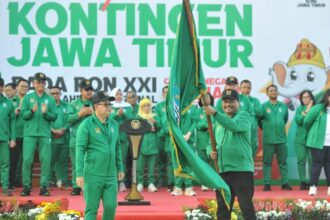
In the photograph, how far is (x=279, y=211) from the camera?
10.2 meters

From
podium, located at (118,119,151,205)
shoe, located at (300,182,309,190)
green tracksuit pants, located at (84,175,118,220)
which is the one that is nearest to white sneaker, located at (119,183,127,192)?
podium, located at (118,119,151,205)

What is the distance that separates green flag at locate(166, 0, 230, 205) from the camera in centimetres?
782

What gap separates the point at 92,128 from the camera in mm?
8289

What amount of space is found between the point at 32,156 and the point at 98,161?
13.6 feet

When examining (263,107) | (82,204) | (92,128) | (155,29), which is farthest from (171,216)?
(155,29)

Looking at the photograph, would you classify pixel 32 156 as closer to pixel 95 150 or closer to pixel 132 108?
pixel 132 108

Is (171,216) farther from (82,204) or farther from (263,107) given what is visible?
(263,107)

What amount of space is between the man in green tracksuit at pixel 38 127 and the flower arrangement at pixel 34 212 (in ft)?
5.21

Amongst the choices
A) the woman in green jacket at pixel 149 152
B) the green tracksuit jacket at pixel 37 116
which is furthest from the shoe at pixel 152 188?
the green tracksuit jacket at pixel 37 116

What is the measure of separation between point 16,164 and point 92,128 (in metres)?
5.33

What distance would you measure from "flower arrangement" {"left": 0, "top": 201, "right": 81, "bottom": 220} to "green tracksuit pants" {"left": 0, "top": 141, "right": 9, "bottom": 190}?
1.64 meters

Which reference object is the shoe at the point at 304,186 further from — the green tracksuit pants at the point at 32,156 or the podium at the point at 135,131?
the green tracksuit pants at the point at 32,156

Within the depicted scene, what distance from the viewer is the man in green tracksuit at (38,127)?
12.0 meters

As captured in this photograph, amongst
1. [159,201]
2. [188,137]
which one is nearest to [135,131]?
[159,201]
